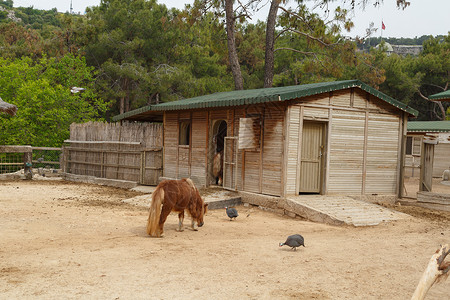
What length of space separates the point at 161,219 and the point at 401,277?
4160 mm

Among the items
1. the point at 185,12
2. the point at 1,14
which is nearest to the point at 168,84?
the point at 185,12

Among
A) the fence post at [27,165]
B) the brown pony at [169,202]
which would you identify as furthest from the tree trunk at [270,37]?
the brown pony at [169,202]

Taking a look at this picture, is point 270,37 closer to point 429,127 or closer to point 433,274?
point 429,127

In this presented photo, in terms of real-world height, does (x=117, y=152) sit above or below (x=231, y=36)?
below

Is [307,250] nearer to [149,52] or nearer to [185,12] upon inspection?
[185,12]

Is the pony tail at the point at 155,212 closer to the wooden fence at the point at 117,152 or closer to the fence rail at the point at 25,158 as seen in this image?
the wooden fence at the point at 117,152

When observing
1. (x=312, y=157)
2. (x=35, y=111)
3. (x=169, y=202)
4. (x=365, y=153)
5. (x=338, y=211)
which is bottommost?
(x=338, y=211)

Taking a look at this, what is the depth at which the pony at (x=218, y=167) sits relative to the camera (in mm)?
14586

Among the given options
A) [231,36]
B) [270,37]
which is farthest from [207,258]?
[270,37]

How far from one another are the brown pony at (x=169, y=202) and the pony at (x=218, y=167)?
5.89 meters

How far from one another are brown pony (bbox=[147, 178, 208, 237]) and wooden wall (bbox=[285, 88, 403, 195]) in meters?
3.90

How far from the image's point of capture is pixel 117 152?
1759 cm

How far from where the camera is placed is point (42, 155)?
74.6ft

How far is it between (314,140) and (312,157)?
490mm
